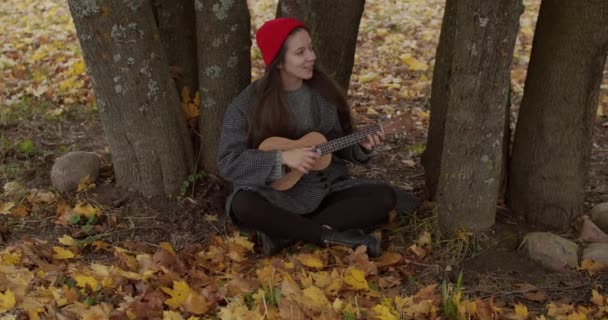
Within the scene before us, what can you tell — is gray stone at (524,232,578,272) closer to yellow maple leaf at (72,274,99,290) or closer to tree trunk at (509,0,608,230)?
tree trunk at (509,0,608,230)

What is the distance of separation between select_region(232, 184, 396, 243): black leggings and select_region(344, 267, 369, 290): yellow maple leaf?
1.56 ft

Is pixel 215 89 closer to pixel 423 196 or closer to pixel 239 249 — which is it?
pixel 239 249

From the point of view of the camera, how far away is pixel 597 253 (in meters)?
3.06

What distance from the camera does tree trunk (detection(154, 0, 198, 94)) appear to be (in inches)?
152

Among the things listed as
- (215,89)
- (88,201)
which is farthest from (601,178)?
(88,201)

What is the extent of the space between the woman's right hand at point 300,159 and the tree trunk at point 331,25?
605mm

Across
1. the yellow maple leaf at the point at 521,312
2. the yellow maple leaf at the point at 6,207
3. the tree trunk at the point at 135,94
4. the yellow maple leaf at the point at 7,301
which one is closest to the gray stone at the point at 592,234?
the yellow maple leaf at the point at 521,312

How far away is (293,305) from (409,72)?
4.46 metres

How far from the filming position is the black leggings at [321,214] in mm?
3311

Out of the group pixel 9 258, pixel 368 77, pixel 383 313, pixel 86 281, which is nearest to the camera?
pixel 383 313

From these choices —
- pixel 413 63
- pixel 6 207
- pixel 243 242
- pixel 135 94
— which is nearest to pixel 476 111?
pixel 243 242

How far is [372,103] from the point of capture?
232 inches

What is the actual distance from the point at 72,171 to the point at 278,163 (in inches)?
57.4

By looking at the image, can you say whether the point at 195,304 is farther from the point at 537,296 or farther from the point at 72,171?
the point at 72,171
